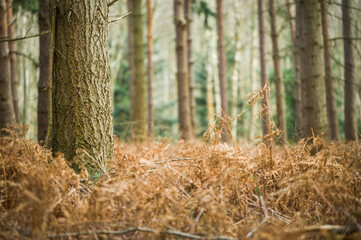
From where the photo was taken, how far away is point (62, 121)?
9.04 ft

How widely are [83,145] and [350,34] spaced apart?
24.9 feet

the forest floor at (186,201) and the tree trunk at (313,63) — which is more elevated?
the tree trunk at (313,63)

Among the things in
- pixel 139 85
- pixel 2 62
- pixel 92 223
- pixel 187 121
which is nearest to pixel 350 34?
pixel 187 121

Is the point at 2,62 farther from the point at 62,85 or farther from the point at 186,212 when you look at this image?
the point at 186,212

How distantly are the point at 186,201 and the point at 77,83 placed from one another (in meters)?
1.70

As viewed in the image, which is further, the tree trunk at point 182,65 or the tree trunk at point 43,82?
the tree trunk at point 182,65

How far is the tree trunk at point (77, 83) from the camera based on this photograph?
2729 millimetres

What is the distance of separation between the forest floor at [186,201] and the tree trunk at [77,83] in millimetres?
306

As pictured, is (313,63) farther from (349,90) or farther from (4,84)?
(4,84)

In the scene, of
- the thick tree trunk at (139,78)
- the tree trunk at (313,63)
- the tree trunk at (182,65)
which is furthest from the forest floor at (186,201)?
the thick tree trunk at (139,78)

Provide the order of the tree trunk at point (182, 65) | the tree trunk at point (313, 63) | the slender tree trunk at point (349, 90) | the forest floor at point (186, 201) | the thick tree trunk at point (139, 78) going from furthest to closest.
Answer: the thick tree trunk at point (139, 78) → the tree trunk at point (182, 65) → the slender tree trunk at point (349, 90) → the tree trunk at point (313, 63) → the forest floor at point (186, 201)

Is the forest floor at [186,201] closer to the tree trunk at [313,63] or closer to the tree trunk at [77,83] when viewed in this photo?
the tree trunk at [77,83]

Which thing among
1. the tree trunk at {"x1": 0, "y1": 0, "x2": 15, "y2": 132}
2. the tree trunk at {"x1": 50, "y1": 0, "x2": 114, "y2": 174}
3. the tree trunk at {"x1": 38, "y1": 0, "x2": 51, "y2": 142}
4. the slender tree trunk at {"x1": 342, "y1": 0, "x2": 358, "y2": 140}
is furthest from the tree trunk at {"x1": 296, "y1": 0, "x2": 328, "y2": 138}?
the tree trunk at {"x1": 0, "y1": 0, "x2": 15, "y2": 132}

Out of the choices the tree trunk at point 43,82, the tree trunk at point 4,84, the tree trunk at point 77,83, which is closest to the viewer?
the tree trunk at point 77,83
